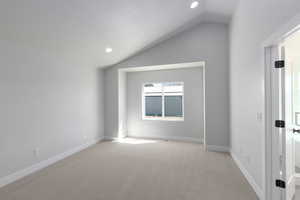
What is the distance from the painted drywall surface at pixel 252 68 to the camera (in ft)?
5.47

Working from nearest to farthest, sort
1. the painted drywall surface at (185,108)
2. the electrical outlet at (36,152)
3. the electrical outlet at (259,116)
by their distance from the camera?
the electrical outlet at (259,116)
the electrical outlet at (36,152)
the painted drywall surface at (185,108)

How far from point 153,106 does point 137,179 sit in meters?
3.06

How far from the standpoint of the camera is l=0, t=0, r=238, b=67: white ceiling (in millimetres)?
2104

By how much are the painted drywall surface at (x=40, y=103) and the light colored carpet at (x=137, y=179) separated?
0.44 meters

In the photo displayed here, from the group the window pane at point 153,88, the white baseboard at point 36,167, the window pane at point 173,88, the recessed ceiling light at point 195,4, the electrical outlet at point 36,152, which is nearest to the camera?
the white baseboard at point 36,167

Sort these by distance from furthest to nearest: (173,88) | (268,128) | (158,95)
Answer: (158,95) → (173,88) → (268,128)

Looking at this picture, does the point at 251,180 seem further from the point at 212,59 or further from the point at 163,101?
the point at 163,101

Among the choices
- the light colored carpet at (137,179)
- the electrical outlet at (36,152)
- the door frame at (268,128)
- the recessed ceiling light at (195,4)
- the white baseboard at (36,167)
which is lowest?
the light colored carpet at (137,179)

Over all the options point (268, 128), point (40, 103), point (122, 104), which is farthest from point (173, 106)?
point (40, 103)

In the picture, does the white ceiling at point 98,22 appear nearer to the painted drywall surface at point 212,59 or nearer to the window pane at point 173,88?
the painted drywall surface at point 212,59

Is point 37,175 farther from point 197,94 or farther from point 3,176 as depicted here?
point 197,94

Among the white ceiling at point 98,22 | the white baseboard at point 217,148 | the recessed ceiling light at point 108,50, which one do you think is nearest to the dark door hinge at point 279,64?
the white ceiling at point 98,22

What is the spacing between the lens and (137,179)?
99.1 inches

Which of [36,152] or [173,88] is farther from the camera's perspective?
[173,88]
